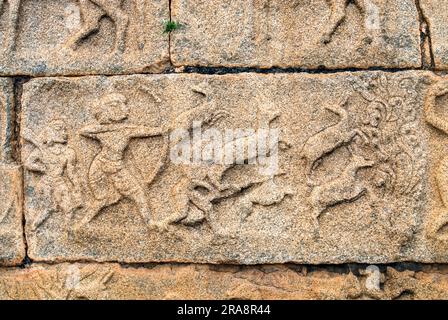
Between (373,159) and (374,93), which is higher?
(374,93)

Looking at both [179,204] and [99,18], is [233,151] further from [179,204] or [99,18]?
[99,18]

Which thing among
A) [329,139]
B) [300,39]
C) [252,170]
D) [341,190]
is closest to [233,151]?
[252,170]

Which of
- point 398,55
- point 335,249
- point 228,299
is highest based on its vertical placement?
point 398,55

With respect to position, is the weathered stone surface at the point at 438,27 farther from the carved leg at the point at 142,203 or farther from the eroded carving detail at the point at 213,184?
the carved leg at the point at 142,203

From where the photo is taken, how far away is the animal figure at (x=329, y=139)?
140 inches

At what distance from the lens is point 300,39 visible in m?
3.66

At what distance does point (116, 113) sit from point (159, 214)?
2.47ft

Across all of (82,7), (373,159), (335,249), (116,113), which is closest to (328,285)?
(335,249)

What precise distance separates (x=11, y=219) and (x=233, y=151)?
1.63 meters

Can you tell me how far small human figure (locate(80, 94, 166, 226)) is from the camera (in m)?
3.61

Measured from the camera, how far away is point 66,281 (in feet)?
12.2

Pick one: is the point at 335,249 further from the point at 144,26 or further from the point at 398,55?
the point at 144,26

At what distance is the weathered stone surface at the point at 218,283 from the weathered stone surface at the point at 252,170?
106 millimetres

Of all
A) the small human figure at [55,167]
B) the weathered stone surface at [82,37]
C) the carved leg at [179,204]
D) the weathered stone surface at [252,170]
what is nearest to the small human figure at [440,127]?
the weathered stone surface at [252,170]
